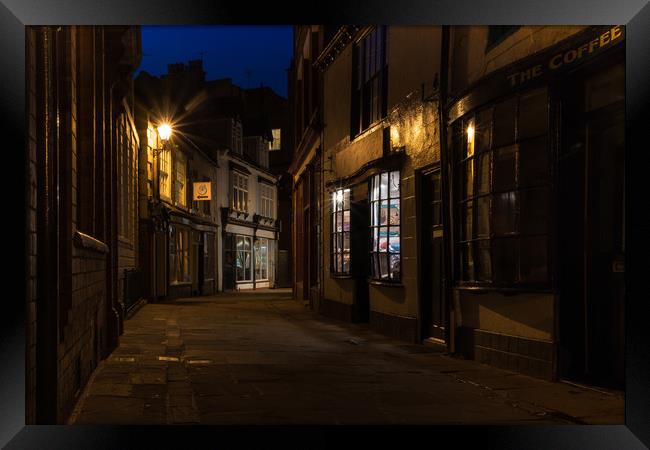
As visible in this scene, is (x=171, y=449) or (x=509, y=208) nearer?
(x=171, y=449)

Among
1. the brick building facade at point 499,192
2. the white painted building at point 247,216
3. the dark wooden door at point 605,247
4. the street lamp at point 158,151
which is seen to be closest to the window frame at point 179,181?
the street lamp at point 158,151

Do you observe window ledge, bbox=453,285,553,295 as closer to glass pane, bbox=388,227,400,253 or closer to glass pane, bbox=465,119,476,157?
glass pane, bbox=465,119,476,157

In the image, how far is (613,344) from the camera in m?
7.27

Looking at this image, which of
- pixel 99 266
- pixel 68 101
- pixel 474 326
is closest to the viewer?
pixel 68 101

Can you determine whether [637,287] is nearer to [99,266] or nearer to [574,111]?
[574,111]

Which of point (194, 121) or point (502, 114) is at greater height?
point (194, 121)

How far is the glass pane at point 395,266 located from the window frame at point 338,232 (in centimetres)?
256

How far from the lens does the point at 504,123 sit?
864cm

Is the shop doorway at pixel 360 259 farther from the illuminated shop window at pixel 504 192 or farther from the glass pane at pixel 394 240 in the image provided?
the illuminated shop window at pixel 504 192

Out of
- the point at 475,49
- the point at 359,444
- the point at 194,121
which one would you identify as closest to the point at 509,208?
the point at 475,49

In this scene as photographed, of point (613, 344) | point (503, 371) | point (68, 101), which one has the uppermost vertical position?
point (68, 101)

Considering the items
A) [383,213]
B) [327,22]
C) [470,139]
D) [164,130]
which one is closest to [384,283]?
[383,213]

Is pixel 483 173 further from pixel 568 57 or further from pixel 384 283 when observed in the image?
pixel 384 283

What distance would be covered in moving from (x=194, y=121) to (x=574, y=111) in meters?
29.0
